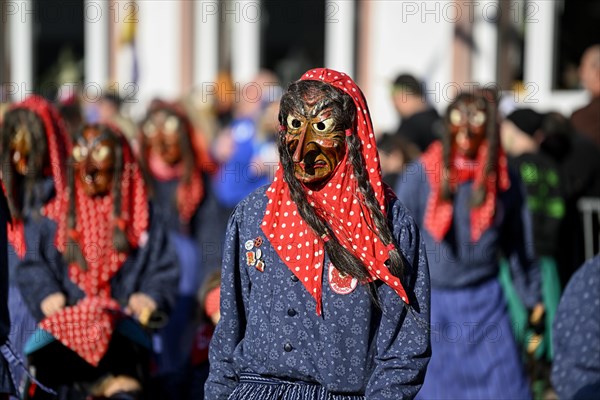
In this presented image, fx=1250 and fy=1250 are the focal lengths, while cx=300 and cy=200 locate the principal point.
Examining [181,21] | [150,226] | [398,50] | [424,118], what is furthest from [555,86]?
[150,226]

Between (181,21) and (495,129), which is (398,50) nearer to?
(181,21)

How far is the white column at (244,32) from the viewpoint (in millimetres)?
14141

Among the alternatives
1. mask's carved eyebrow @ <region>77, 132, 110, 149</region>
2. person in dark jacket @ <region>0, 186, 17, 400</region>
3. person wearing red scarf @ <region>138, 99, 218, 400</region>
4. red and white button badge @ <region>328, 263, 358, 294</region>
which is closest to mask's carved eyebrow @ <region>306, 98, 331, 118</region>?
red and white button badge @ <region>328, 263, 358, 294</region>

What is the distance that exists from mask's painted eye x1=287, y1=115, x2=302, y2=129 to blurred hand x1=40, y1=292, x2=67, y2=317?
2127 mm

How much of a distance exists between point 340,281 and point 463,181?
123 inches

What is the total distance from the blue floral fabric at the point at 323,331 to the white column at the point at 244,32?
10.1 meters

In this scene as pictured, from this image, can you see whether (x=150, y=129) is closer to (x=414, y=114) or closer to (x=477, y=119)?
(x=414, y=114)

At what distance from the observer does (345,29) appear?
13.3 metres

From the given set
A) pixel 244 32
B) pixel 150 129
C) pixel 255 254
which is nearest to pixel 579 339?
pixel 255 254

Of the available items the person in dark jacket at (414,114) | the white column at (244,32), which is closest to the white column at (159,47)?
the white column at (244,32)

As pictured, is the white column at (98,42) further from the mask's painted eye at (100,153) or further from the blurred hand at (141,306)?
the blurred hand at (141,306)

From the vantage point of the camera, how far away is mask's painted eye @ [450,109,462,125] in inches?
273

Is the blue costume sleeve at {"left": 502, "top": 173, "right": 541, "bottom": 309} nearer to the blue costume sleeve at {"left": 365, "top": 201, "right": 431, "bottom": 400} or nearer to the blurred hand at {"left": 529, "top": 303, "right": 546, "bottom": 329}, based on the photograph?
the blurred hand at {"left": 529, "top": 303, "right": 546, "bottom": 329}

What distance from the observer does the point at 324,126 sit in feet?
13.2
